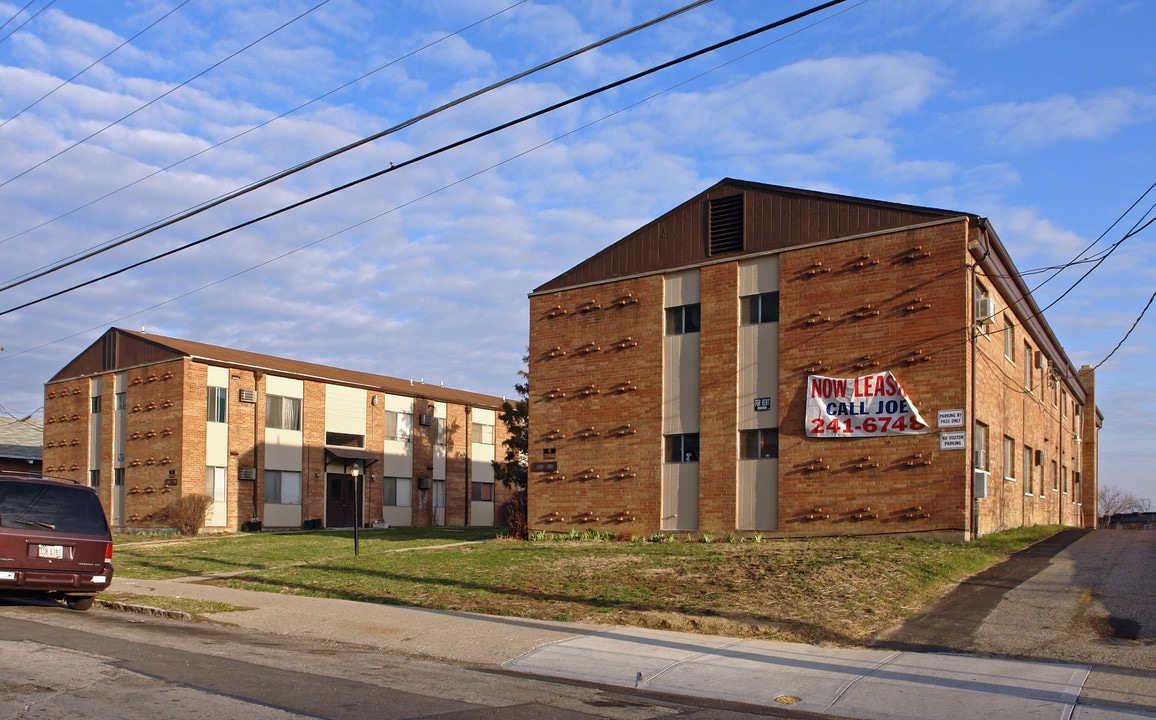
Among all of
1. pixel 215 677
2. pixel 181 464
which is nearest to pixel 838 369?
pixel 215 677

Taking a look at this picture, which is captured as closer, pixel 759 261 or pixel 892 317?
pixel 892 317

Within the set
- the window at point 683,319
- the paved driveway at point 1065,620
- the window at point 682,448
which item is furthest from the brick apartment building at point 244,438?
the paved driveway at point 1065,620

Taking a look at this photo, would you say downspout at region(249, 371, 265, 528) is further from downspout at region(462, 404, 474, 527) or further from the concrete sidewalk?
the concrete sidewalk

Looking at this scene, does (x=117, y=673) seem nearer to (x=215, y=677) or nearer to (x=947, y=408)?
(x=215, y=677)

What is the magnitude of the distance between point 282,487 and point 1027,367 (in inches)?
1117

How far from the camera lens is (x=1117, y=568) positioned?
1606 cm

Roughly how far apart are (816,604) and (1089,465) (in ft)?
130

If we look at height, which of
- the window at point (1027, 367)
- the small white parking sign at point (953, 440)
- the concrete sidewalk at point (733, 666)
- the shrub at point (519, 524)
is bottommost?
the shrub at point (519, 524)

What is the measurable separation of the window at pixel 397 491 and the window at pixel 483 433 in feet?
18.9

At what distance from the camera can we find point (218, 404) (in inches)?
1540

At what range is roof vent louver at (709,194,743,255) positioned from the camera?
77.6 feet

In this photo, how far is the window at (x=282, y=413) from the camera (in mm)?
40656

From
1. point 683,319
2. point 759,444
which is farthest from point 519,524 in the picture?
point 759,444

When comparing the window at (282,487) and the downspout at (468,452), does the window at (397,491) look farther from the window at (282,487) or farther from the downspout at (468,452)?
the window at (282,487)
